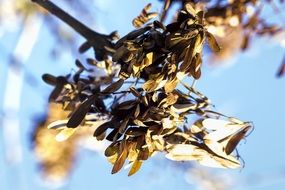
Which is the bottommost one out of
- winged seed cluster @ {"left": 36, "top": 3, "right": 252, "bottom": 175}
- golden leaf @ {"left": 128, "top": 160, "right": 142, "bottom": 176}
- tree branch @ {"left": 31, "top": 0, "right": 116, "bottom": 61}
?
golden leaf @ {"left": 128, "top": 160, "right": 142, "bottom": 176}

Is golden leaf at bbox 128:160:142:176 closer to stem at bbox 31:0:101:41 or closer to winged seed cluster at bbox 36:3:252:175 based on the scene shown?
winged seed cluster at bbox 36:3:252:175

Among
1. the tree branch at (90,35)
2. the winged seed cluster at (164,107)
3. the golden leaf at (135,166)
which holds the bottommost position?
the golden leaf at (135,166)

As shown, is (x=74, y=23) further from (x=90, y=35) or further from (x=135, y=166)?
(x=135, y=166)

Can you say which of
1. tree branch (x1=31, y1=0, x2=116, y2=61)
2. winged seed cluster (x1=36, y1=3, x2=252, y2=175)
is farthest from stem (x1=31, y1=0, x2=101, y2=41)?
winged seed cluster (x1=36, y1=3, x2=252, y2=175)

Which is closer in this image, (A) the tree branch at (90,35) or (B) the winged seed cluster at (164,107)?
(B) the winged seed cluster at (164,107)

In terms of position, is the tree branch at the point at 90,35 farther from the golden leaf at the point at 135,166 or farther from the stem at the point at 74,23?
the golden leaf at the point at 135,166

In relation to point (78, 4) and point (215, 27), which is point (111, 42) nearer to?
point (215, 27)

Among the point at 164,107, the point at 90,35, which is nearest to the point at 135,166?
the point at 164,107

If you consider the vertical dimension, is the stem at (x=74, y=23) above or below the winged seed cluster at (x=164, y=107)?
above

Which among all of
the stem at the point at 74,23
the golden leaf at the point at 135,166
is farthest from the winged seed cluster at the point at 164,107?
the stem at the point at 74,23

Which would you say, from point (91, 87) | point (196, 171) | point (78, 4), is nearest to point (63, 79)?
point (91, 87)
